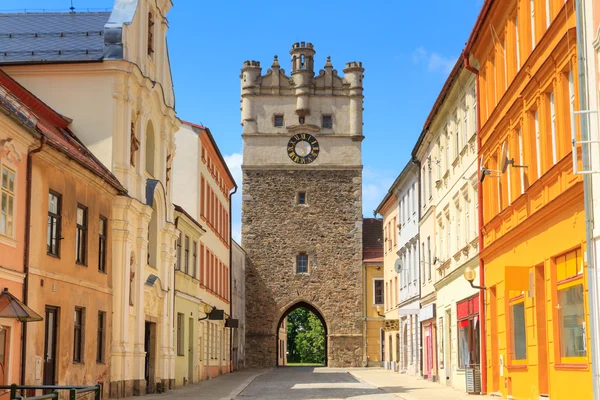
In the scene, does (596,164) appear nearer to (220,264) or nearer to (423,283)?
(423,283)

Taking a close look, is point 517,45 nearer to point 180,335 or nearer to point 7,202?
point 7,202

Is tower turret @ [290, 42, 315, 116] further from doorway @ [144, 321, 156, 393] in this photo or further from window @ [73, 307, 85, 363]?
window @ [73, 307, 85, 363]

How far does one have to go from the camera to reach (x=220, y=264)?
47062 mm

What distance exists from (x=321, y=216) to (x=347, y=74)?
9603mm

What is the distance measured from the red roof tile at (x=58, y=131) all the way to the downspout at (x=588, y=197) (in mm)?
9914

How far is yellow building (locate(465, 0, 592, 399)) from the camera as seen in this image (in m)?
15.7

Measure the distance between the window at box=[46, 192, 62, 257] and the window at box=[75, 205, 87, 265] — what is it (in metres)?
1.50

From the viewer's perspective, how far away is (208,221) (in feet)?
140

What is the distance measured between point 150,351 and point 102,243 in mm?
6193

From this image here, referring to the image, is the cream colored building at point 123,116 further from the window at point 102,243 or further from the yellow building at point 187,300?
the yellow building at point 187,300

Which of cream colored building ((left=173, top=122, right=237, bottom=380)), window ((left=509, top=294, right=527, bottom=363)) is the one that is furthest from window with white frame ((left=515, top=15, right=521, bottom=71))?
cream colored building ((left=173, top=122, right=237, bottom=380))

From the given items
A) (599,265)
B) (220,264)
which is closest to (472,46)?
(599,265)

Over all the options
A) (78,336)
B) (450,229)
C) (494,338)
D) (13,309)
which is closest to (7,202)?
(13,309)

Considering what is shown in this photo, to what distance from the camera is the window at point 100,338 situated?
23.4 m
